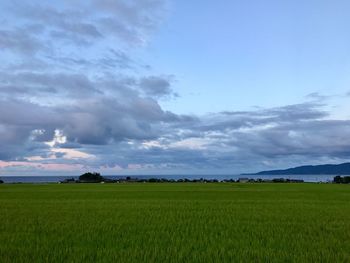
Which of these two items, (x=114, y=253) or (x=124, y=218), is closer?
(x=114, y=253)

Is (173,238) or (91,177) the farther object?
(91,177)

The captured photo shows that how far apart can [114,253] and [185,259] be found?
5.20 feet

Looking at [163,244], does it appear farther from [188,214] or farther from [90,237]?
[188,214]

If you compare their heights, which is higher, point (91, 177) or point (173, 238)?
point (91, 177)

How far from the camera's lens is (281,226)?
1438 cm

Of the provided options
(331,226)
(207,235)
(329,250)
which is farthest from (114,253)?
(331,226)

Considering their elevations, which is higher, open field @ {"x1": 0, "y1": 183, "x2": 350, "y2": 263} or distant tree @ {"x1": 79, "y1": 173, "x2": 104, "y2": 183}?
distant tree @ {"x1": 79, "y1": 173, "x2": 104, "y2": 183}

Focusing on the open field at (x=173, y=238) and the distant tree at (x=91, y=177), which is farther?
the distant tree at (x=91, y=177)

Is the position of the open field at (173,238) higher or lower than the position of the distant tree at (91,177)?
lower

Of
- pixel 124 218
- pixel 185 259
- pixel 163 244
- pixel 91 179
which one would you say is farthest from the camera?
pixel 91 179

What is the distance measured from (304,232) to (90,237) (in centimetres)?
618

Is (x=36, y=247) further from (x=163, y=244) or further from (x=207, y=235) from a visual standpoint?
(x=207, y=235)

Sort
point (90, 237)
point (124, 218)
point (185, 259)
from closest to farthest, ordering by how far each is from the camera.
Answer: point (185, 259) < point (90, 237) < point (124, 218)

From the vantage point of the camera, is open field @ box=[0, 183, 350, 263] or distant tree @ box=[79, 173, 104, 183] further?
distant tree @ box=[79, 173, 104, 183]
